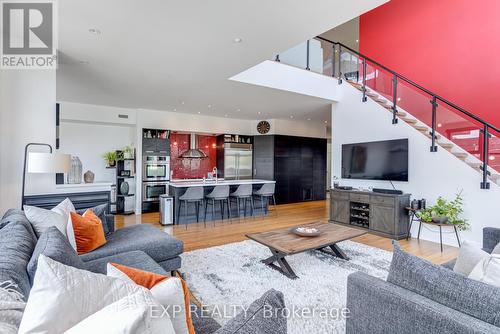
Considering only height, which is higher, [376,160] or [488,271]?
[376,160]

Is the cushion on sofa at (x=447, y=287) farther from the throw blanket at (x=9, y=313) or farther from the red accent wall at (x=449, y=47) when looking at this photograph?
the red accent wall at (x=449, y=47)

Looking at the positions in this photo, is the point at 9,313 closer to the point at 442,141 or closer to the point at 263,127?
the point at 442,141

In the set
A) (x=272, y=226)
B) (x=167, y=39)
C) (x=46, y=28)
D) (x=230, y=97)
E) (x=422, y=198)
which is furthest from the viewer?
(x=230, y=97)

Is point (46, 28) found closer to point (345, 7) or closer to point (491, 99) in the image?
point (345, 7)

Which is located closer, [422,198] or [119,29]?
[119,29]

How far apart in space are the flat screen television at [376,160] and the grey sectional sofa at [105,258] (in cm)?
434

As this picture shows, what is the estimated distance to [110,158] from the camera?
699 centimetres

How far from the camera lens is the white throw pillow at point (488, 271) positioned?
1.33m

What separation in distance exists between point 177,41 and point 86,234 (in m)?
2.50

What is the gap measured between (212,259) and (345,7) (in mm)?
3365

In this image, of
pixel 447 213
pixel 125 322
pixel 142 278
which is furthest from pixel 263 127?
pixel 125 322

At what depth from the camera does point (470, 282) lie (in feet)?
3.96

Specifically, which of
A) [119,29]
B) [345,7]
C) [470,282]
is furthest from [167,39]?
[470,282]

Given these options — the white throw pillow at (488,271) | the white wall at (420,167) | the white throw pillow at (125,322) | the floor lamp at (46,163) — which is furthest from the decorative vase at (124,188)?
the white throw pillow at (488,271)
